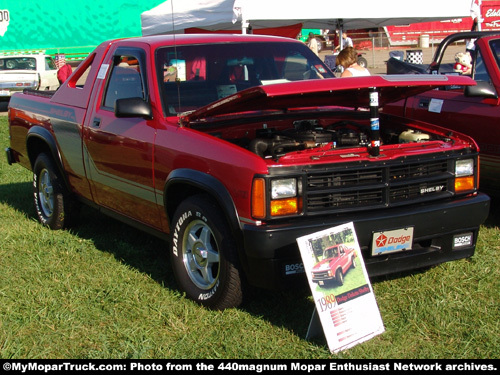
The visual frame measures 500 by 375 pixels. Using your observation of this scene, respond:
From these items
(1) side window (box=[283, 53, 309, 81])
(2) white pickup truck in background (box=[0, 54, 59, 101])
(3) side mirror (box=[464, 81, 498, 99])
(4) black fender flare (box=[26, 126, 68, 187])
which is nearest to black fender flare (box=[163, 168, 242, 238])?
(1) side window (box=[283, 53, 309, 81])

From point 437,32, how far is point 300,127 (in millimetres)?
30021

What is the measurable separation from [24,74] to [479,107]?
57.1ft

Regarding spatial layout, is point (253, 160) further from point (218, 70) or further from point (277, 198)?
point (218, 70)

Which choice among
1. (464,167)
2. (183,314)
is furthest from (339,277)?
(464,167)

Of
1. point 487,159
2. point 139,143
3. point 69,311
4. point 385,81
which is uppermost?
point 385,81

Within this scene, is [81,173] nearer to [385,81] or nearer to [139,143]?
[139,143]

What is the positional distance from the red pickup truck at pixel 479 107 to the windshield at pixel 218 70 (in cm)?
137

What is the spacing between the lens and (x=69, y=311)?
13.8 feet

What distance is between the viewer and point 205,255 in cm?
411

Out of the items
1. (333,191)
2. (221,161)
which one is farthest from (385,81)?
(221,161)

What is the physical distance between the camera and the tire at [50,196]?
6.05 metres

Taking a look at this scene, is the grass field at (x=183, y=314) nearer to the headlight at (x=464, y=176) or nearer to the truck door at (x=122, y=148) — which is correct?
the truck door at (x=122, y=148)

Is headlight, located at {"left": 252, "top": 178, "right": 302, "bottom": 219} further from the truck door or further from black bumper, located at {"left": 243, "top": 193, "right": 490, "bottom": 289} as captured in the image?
the truck door

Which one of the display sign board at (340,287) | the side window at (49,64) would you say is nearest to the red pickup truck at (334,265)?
the display sign board at (340,287)
